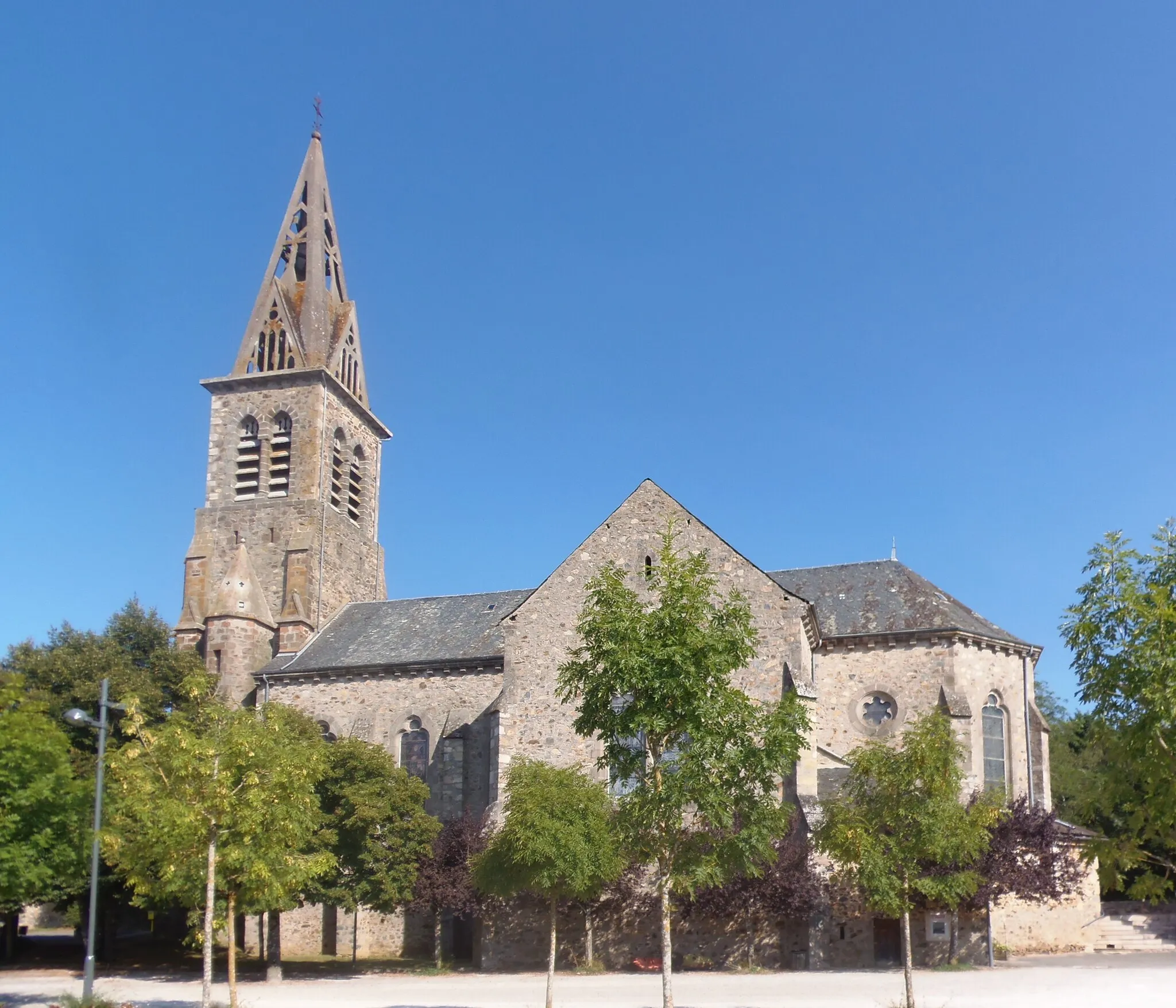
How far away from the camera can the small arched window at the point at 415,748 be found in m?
38.9

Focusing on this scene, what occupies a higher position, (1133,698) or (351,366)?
(351,366)

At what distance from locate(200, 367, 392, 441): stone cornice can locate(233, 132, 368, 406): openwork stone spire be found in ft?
1.32

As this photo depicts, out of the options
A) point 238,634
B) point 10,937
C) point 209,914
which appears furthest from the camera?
point 238,634

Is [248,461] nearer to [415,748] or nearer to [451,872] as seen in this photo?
[415,748]

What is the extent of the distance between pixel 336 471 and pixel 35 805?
94.6ft

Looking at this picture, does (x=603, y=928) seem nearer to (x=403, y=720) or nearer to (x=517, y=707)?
(x=517, y=707)

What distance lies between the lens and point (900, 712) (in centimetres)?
3500

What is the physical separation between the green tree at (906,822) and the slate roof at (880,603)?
1421 centimetres

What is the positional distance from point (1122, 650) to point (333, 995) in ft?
60.3

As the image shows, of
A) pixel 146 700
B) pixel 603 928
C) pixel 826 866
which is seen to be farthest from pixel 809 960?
pixel 146 700

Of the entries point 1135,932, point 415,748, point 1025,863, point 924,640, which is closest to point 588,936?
point 1025,863

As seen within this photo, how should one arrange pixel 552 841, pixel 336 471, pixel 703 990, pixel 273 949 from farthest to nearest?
pixel 336 471, pixel 273 949, pixel 703 990, pixel 552 841

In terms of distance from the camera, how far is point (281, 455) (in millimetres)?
50062

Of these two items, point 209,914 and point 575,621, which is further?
point 575,621
